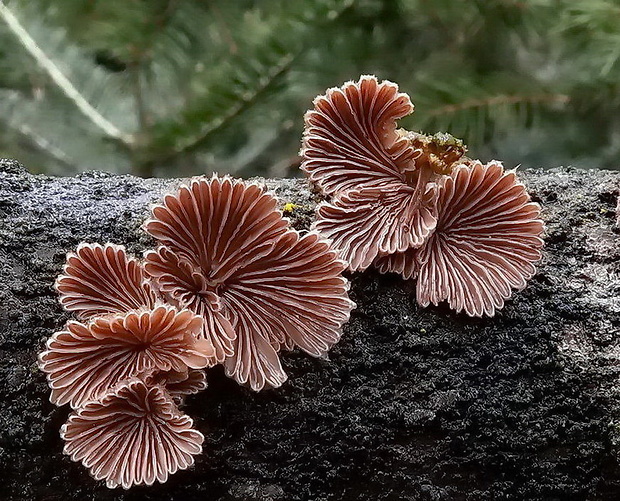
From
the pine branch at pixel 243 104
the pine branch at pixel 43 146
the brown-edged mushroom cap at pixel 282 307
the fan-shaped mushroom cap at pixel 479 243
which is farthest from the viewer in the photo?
the pine branch at pixel 43 146

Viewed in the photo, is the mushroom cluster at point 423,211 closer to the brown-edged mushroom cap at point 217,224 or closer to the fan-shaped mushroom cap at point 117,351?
the brown-edged mushroom cap at point 217,224

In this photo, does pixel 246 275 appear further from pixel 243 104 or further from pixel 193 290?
pixel 243 104

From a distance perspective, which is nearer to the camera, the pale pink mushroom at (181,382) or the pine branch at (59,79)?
the pale pink mushroom at (181,382)

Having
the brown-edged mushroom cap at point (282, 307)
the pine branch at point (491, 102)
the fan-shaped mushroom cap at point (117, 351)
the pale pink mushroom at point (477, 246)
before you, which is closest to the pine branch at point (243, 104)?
the pine branch at point (491, 102)

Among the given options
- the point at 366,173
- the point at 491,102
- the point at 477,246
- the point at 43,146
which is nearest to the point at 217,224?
the point at 366,173

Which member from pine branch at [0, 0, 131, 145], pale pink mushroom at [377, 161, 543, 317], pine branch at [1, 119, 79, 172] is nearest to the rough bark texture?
pale pink mushroom at [377, 161, 543, 317]

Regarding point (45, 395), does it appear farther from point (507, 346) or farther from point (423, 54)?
point (423, 54)
